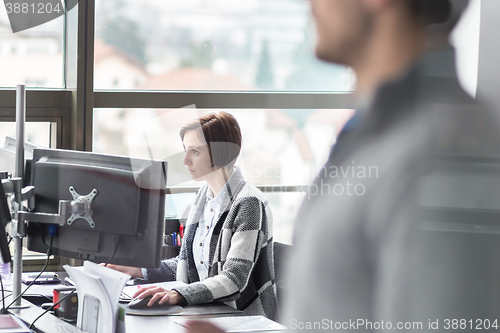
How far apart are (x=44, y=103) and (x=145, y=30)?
67 centimetres

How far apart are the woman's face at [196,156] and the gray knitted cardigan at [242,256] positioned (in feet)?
0.40

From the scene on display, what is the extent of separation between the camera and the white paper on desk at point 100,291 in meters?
1.15

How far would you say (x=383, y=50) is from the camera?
354 mm

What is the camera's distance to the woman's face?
2000 millimetres

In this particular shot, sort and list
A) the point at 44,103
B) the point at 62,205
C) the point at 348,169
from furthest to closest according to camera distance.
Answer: the point at 44,103 → the point at 62,205 → the point at 348,169

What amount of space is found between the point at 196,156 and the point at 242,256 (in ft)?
1.49

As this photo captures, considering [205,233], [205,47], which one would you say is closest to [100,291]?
[205,233]

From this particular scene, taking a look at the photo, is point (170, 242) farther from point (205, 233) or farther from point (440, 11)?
point (440, 11)

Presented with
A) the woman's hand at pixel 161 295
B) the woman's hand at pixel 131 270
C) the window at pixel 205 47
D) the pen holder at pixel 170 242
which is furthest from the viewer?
the window at pixel 205 47

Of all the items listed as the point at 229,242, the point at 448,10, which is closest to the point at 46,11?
the point at 229,242

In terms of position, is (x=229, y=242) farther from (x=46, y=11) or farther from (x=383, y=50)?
(x=46, y=11)

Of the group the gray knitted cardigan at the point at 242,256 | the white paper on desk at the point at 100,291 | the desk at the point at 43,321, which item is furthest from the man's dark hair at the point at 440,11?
the gray knitted cardigan at the point at 242,256

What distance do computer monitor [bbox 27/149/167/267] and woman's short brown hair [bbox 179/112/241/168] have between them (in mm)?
599

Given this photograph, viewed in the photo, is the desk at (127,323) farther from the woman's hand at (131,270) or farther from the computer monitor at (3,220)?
the woman's hand at (131,270)
